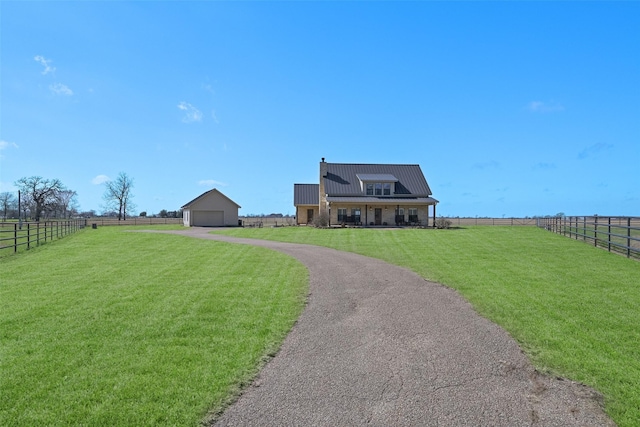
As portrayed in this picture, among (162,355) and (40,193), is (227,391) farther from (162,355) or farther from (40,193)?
(40,193)

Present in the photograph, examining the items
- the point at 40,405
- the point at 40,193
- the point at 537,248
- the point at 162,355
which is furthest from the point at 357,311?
the point at 40,193

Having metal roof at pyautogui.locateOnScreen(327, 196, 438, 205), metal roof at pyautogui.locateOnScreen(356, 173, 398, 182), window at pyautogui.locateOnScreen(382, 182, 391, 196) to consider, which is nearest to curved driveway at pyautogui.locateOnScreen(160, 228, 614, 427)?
metal roof at pyautogui.locateOnScreen(327, 196, 438, 205)

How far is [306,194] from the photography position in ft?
152

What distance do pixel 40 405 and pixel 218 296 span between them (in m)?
4.76

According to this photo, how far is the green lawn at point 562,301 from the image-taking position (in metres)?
4.87

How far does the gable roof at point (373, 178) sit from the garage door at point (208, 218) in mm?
13448

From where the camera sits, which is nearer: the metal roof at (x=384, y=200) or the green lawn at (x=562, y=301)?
the green lawn at (x=562, y=301)

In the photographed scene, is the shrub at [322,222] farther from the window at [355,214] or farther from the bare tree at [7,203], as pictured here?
the bare tree at [7,203]

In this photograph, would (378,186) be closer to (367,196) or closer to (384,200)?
(367,196)

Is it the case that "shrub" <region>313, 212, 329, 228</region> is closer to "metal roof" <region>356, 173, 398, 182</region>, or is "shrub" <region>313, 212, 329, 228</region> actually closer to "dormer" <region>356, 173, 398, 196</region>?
"dormer" <region>356, 173, 398, 196</region>

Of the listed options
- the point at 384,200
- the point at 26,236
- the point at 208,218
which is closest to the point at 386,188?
the point at 384,200

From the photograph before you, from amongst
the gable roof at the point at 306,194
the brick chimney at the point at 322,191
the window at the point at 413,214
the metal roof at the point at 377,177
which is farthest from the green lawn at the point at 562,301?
the gable roof at the point at 306,194

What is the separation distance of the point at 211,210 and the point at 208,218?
3.35 ft

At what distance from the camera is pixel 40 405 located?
3967mm
